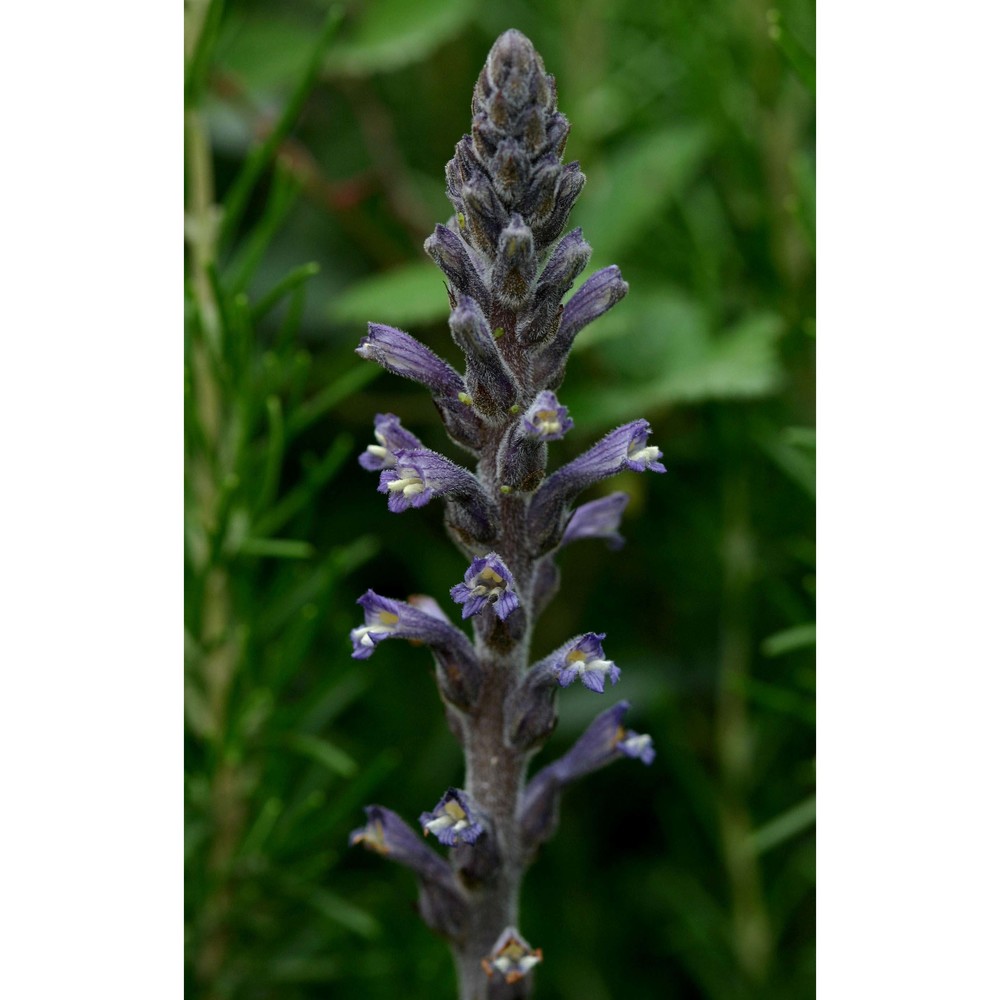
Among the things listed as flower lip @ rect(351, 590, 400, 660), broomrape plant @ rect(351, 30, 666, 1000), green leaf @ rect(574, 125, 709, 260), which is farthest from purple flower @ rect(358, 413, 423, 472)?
green leaf @ rect(574, 125, 709, 260)

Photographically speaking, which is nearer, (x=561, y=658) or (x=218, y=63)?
(x=561, y=658)

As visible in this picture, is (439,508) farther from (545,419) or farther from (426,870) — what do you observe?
(545,419)

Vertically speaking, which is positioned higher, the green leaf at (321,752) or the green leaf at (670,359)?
the green leaf at (670,359)

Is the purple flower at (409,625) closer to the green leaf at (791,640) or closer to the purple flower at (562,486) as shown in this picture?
the purple flower at (562,486)

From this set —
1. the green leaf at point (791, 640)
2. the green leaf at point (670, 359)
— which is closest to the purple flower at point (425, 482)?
the green leaf at point (791, 640)

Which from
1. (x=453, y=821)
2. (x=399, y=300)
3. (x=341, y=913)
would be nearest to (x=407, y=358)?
(x=453, y=821)

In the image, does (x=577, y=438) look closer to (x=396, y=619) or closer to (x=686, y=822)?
(x=686, y=822)

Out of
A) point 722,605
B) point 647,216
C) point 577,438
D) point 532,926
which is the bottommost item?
point 532,926

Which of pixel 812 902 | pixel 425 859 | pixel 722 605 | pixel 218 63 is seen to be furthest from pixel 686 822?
pixel 218 63
